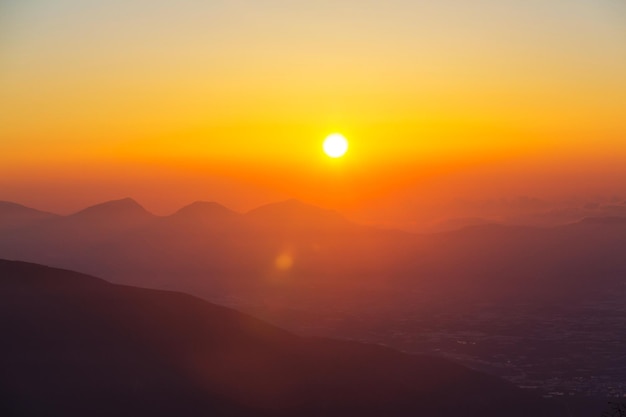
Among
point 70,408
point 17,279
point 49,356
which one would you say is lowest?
point 70,408

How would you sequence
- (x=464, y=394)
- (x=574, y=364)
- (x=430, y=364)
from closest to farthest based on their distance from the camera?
(x=464, y=394) → (x=430, y=364) → (x=574, y=364)

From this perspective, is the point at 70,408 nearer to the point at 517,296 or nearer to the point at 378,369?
the point at 378,369

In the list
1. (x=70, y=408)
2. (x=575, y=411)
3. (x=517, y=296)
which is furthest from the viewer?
A: (x=517, y=296)

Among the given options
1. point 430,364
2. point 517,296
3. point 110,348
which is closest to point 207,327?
point 110,348

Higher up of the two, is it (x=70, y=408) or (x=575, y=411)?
(x=575, y=411)

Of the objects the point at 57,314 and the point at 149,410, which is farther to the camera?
the point at 57,314

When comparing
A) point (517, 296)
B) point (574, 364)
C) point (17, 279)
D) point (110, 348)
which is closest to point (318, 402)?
point (110, 348)
